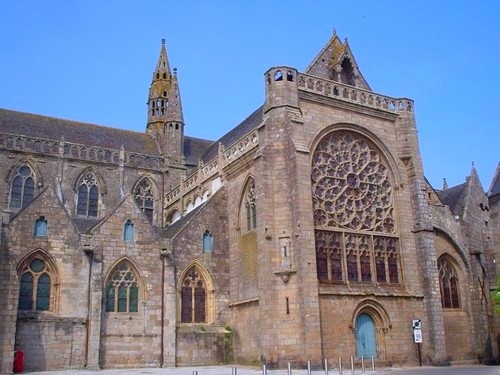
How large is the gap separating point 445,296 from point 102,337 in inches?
627

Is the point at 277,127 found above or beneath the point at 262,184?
above

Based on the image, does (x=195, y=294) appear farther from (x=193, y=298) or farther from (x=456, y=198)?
(x=456, y=198)

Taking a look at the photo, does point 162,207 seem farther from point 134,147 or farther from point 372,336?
point 372,336

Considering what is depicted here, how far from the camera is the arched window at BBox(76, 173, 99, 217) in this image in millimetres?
34062

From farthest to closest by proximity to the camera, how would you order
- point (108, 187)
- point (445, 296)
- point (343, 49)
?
1. point (108, 187)
2. point (343, 49)
3. point (445, 296)

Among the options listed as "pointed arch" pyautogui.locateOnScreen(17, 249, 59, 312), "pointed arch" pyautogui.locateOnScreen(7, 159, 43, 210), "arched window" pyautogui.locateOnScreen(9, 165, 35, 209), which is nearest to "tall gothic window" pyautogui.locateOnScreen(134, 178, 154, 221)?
"pointed arch" pyautogui.locateOnScreen(7, 159, 43, 210)

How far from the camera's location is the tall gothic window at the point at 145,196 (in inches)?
1421

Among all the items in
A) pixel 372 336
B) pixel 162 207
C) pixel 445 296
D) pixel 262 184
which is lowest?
pixel 372 336

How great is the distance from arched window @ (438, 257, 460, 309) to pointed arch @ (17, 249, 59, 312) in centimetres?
1760

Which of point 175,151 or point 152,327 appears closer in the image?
point 152,327

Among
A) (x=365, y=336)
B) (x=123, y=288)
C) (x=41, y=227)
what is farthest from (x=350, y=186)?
(x=41, y=227)

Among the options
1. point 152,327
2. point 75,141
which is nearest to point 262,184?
point 152,327

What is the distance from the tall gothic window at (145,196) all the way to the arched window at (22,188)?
6.49 meters

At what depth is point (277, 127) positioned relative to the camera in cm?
2322
